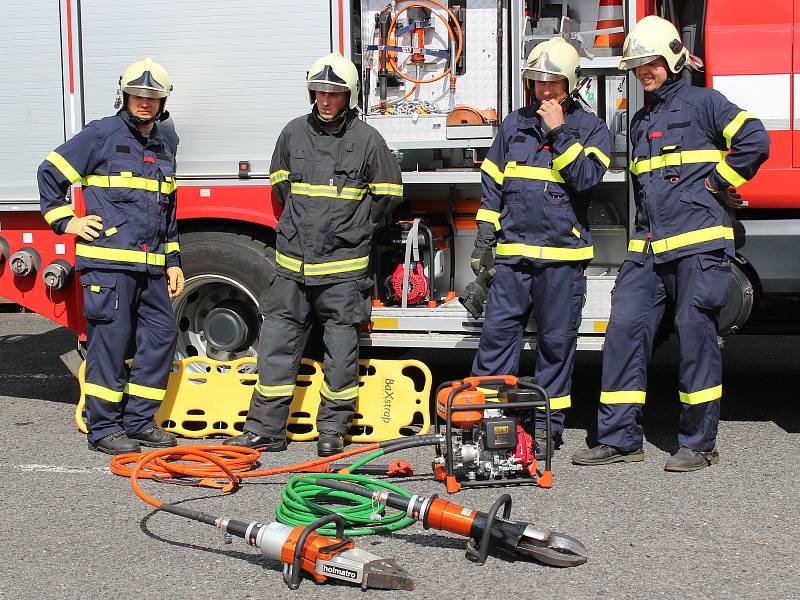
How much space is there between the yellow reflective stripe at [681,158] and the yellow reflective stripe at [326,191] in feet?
5.08

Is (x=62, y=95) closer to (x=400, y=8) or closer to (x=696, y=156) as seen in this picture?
(x=400, y=8)

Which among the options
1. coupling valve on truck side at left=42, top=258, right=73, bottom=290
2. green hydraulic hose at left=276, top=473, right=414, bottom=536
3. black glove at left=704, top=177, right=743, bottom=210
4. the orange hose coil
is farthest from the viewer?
coupling valve on truck side at left=42, top=258, right=73, bottom=290

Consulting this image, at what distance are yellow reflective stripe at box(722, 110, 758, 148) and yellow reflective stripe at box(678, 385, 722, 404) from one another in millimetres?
1221

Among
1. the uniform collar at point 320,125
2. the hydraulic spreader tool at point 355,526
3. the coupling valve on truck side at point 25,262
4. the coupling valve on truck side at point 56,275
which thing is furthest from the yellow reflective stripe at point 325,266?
the coupling valve on truck side at point 25,262

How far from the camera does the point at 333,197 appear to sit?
19.1ft

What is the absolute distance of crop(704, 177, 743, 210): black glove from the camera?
17.5 ft

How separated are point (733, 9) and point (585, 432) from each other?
2.50m

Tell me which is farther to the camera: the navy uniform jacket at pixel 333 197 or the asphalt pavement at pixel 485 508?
the navy uniform jacket at pixel 333 197

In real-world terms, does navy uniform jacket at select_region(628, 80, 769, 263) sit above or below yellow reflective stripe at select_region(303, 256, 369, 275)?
above

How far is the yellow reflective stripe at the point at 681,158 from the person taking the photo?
5367 millimetres

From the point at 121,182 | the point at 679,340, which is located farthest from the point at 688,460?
the point at 121,182

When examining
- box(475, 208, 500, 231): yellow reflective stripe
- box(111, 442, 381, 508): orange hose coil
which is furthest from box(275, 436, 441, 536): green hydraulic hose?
box(475, 208, 500, 231): yellow reflective stripe

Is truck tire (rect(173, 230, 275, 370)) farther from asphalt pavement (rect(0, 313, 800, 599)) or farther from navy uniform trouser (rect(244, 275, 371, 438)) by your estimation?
asphalt pavement (rect(0, 313, 800, 599))

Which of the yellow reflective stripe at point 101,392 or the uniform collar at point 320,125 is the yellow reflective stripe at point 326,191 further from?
the yellow reflective stripe at point 101,392
